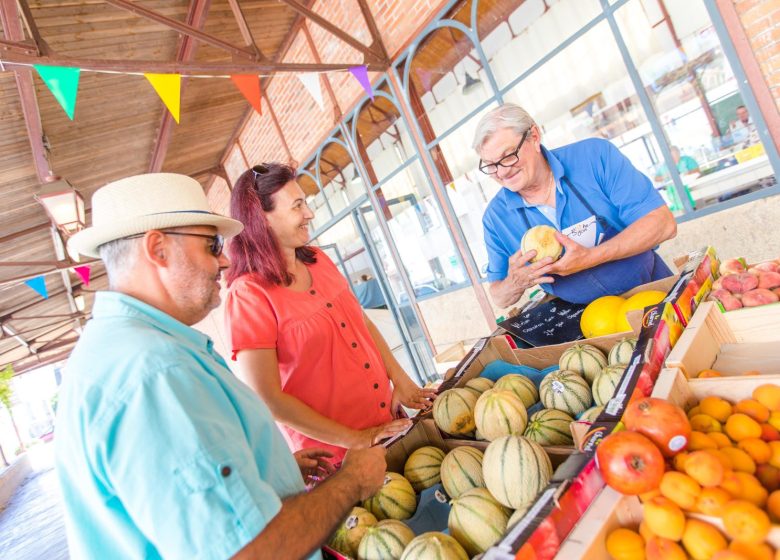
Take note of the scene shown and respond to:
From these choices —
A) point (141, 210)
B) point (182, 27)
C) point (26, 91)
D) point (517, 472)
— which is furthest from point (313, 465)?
point (26, 91)

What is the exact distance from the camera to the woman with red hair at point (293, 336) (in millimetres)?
1798

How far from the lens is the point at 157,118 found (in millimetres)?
6777

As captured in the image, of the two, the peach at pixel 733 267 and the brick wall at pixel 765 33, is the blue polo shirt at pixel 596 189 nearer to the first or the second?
the peach at pixel 733 267

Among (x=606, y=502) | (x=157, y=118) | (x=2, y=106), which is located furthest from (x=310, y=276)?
(x=157, y=118)

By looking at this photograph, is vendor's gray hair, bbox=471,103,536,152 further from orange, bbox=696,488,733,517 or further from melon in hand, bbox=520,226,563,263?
orange, bbox=696,488,733,517

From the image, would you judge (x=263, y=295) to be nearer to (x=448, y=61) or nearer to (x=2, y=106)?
(x=448, y=61)

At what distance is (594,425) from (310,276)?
147 cm

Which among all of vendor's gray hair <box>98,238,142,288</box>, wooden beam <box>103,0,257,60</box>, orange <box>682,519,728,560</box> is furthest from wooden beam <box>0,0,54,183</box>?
orange <box>682,519,728,560</box>

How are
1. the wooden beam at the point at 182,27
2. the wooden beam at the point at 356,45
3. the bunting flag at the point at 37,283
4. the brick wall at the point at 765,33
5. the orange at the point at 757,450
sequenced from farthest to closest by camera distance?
the bunting flag at the point at 37,283, the wooden beam at the point at 356,45, the wooden beam at the point at 182,27, the brick wall at the point at 765,33, the orange at the point at 757,450

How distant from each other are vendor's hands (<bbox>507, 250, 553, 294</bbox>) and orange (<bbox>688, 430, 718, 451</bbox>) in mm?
1115

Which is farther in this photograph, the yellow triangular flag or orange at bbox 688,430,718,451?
the yellow triangular flag

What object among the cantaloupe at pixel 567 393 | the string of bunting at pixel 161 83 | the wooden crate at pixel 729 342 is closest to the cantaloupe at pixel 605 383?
the cantaloupe at pixel 567 393

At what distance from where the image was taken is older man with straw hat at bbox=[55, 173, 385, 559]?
801mm

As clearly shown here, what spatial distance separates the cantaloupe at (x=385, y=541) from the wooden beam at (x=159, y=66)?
3501 mm
